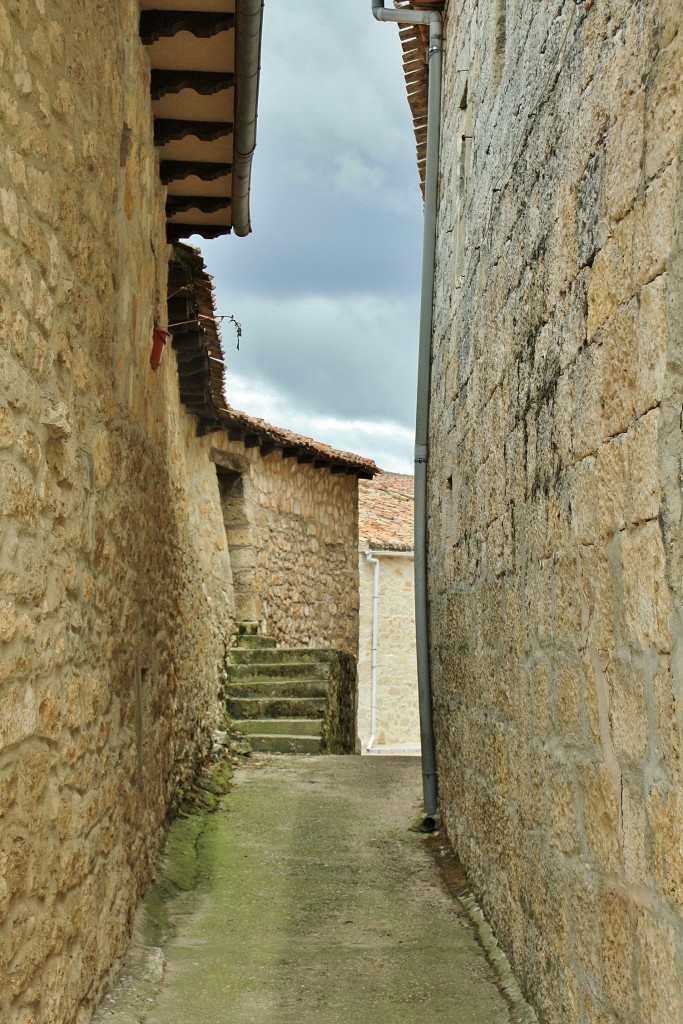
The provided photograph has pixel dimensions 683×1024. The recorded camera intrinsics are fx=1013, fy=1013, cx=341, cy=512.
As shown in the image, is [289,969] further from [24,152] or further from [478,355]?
[24,152]

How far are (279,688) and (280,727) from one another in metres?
0.50

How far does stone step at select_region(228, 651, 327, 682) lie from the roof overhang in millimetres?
4675

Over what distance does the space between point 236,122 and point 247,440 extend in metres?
6.08

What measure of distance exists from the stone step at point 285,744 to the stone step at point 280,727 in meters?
0.12

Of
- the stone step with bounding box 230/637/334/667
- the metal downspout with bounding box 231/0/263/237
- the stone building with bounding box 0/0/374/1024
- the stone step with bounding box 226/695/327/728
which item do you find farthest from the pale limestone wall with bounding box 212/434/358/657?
the metal downspout with bounding box 231/0/263/237

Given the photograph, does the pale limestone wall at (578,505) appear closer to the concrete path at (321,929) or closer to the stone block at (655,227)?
the stone block at (655,227)

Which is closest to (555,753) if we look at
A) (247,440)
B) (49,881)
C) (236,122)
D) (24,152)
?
(49,881)

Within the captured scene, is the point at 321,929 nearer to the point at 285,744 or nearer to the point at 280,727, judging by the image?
the point at 285,744

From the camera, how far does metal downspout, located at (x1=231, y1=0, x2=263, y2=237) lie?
3.93 meters

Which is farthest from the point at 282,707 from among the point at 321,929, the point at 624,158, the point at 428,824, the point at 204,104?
the point at 624,158

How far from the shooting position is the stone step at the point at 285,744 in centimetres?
848

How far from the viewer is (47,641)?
8.23ft

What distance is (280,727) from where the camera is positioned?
28.7 ft

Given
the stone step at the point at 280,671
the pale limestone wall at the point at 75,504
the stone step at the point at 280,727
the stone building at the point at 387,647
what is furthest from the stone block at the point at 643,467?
the stone building at the point at 387,647
